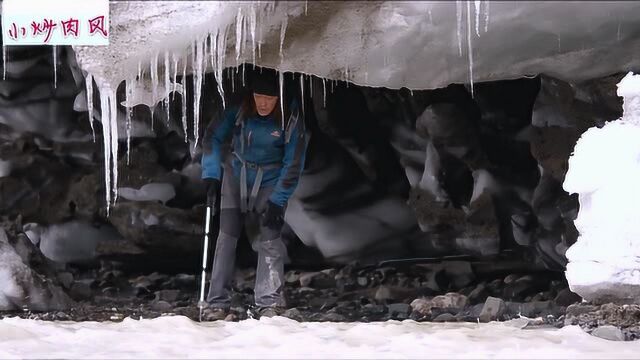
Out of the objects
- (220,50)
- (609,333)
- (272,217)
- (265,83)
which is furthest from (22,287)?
(609,333)

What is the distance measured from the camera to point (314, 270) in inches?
349

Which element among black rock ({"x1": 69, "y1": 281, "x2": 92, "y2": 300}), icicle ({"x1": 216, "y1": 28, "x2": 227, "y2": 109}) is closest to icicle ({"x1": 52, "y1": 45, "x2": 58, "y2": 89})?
icicle ({"x1": 216, "y1": 28, "x2": 227, "y2": 109})

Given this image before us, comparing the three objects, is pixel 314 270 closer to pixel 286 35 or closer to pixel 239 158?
pixel 239 158

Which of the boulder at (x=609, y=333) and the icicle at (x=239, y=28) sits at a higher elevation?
the icicle at (x=239, y=28)

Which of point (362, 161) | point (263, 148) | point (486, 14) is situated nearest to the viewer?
point (486, 14)

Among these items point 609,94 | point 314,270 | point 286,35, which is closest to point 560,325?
point 609,94

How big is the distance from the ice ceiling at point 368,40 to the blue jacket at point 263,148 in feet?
1.94

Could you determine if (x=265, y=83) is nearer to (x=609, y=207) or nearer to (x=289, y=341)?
(x=289, y=341)

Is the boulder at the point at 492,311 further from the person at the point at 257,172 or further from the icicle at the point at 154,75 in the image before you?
the icicle at the point at 154,75

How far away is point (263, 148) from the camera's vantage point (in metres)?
5.77

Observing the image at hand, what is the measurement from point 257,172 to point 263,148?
19 cm

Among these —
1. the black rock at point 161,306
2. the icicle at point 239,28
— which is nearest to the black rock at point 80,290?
the black rock at point 161,306

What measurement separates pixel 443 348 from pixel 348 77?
1986 mm

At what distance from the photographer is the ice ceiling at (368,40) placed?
173 inches
